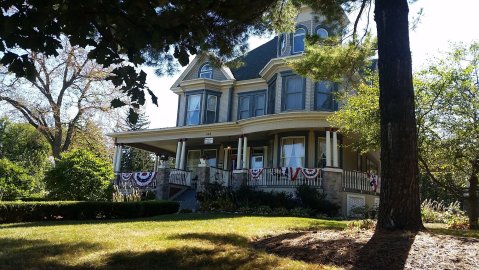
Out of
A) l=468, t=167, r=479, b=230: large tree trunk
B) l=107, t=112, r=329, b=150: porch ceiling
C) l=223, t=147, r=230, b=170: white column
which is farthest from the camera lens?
l=223, t=147, r=230, b=170: white column

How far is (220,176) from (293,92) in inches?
210

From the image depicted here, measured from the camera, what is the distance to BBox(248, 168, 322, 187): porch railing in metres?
18.0

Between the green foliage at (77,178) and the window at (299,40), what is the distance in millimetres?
10744

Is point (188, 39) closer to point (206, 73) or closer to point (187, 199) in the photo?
point (187, 199)

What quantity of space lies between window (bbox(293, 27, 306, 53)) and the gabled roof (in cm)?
322

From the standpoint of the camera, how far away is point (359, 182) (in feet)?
61.6

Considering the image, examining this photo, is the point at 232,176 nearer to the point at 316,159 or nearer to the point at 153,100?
the point at 316,159

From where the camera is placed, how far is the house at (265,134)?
18.5 meters

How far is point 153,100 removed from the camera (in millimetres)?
5113

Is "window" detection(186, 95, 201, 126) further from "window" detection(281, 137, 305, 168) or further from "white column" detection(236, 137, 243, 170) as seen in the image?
"window" detection(281, 137, 305, 168)

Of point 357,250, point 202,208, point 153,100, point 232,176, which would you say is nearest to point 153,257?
point 153,100

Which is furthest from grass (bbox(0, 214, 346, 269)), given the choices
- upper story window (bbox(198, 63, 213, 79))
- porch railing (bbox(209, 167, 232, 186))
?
upper story window (bbox(198, 63, 213, 79))

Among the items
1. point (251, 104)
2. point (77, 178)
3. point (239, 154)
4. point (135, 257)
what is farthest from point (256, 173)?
point (135, 257)

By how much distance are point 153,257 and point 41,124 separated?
1172 inches
